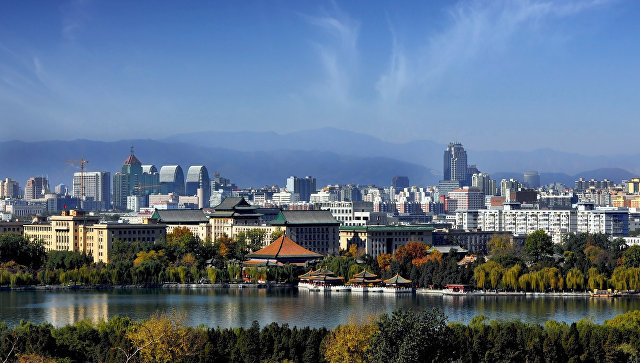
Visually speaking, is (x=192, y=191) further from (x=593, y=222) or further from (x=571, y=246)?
(x=571, y=246)

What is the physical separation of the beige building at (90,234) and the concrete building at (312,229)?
6.77m

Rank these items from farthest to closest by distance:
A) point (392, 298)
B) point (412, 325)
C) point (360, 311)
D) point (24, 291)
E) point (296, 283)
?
1. point (296, 283)
2. point (24, 291)
3. point (392, 298)
4. point (360, 311)
5. point (412, 325)

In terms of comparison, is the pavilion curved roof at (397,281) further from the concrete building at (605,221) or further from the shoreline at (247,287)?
the concrete building at (605,221)

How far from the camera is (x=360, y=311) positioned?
39.6m

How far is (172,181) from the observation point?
181 meters

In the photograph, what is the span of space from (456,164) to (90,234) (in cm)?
12641

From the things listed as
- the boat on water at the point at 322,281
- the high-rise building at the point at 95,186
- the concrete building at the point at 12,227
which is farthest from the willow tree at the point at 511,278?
the high-rise building at the point at 95,186

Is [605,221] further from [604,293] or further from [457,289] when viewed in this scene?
[457,289]

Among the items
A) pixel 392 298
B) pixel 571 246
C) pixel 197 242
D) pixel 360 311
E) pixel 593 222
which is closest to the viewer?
pixel 360 311

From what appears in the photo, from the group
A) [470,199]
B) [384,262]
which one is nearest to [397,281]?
[384,262]

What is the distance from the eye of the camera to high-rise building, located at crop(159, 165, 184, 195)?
178000mm

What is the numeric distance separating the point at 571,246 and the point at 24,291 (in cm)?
3109

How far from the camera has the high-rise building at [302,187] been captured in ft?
534

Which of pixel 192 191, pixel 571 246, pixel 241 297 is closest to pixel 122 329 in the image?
pixel 241 297
